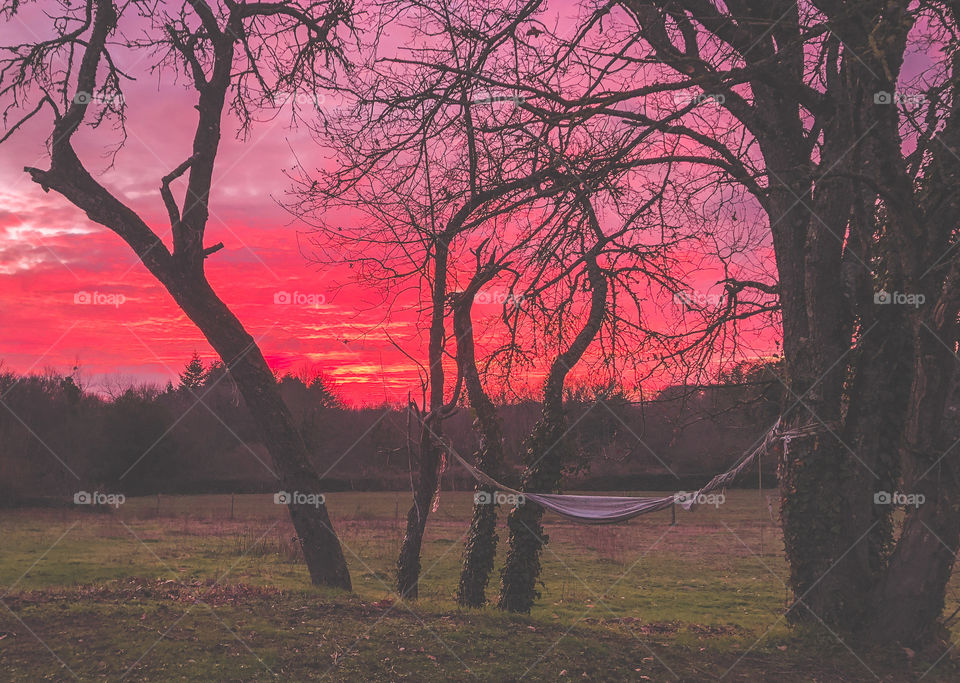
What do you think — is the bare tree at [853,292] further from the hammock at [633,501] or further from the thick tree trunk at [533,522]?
the thick tree trunk at [533,522]

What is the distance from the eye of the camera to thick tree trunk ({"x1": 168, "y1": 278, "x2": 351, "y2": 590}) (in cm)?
919

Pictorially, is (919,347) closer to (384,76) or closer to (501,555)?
(384,76)

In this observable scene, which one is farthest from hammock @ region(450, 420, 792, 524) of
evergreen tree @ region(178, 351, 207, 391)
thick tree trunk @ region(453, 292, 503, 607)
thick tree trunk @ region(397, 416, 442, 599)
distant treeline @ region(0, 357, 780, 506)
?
evergreen tree @ region(178, 351, 207, 391)

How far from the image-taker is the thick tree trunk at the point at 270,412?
30.1ft

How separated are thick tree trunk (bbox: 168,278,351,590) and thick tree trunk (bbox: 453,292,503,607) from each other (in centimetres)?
186

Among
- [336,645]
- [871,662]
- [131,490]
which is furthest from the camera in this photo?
[131,490]

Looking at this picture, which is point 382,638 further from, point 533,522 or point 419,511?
point 419,511

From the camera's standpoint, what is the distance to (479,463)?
35.1 ft

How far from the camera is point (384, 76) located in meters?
7.25

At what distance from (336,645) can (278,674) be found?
677 mm

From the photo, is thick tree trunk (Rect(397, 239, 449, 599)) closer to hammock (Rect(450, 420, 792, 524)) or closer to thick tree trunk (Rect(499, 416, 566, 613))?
thick tree trunk (Rect(499, 416, 566, 613))

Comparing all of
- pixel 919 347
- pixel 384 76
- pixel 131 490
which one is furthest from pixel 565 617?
pixel 131 490

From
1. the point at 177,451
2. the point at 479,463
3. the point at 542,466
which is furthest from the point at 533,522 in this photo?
the point at 177,451

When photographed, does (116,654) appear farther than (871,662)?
No
